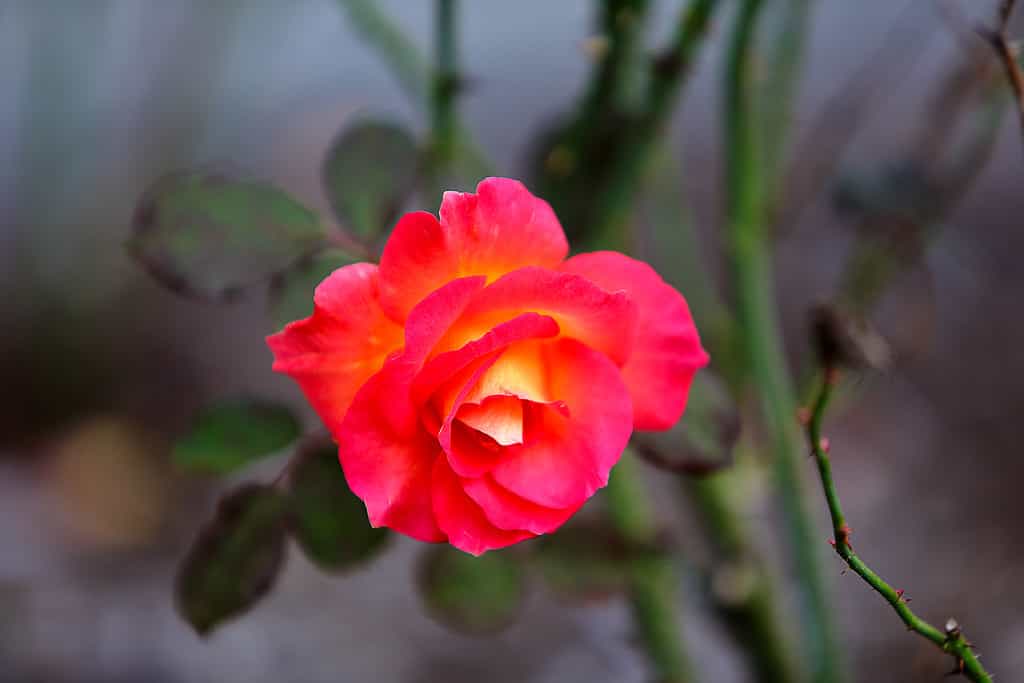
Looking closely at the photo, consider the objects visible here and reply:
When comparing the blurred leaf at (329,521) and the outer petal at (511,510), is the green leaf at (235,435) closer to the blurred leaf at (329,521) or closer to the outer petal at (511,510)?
the blurred leaf at (329,521)

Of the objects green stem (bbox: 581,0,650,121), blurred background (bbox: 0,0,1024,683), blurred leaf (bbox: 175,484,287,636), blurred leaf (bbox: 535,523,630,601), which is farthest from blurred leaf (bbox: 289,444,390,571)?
blurred background (bbox: 0,0,1024,683)

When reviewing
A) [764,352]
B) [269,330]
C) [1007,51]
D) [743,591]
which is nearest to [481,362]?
[1007,51]

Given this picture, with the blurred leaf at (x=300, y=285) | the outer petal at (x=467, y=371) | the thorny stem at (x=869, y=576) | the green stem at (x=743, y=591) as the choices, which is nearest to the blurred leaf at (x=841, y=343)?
the thorny stem at (x=869, y=576)

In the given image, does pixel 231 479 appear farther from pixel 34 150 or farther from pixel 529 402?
pixel 529 402

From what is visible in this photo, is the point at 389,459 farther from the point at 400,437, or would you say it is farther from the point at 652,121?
the point at 652,121

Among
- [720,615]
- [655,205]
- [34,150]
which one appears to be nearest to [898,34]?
[655,205]

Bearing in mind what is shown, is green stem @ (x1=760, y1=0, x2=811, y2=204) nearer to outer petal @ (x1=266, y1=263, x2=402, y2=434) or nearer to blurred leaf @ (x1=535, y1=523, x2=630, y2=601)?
blurred leaf @ (x1=535, y1=523, x2=630, y2=601)
